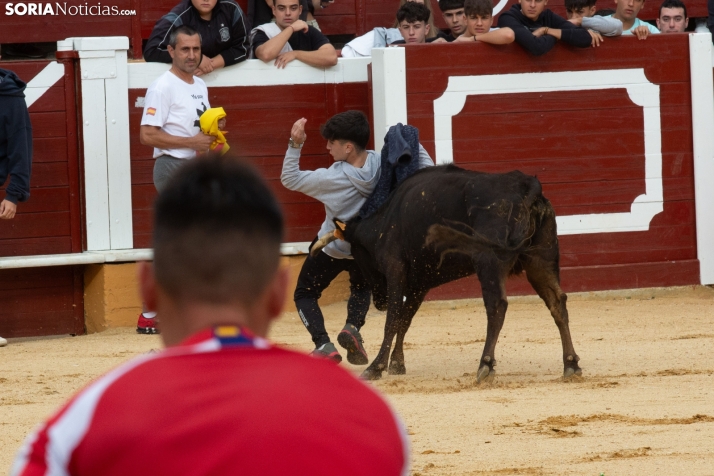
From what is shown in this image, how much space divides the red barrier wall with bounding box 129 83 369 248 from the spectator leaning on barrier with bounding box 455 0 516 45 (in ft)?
3.09

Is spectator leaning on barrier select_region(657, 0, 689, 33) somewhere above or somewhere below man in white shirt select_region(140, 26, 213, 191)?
above

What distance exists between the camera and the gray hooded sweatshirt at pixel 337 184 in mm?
5914

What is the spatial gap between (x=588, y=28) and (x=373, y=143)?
188cm

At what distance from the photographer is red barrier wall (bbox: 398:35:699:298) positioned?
8500 mm

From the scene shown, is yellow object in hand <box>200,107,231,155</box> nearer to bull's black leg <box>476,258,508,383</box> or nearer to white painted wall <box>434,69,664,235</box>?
white painted wall <box>434,69,664,235</box>

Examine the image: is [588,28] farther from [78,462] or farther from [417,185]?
[78,462]

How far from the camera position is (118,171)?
813 cm

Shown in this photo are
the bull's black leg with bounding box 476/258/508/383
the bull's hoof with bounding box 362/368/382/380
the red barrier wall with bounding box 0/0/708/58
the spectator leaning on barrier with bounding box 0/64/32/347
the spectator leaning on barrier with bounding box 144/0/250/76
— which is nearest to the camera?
the bull's black leg with bounding box 476/258/508/383

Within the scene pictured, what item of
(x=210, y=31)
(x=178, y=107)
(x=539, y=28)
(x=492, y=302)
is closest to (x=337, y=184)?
(x=492, y=302)

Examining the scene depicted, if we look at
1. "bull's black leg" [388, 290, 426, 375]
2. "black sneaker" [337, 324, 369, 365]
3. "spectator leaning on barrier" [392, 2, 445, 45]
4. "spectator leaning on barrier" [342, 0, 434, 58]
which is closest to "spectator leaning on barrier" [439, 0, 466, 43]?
"spectator leaning on barrier" [342, 0, 434, 58]

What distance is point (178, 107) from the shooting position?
713 centimetres

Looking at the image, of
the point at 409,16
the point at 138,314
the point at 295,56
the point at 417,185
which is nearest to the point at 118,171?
the point at 138,314

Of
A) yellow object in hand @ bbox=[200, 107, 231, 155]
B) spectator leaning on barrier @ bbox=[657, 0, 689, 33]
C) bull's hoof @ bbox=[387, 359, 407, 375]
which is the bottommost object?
bull's hoof @ bbox=[387, 359, 407, 375]

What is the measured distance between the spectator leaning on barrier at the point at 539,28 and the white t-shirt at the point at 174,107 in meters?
2.56
